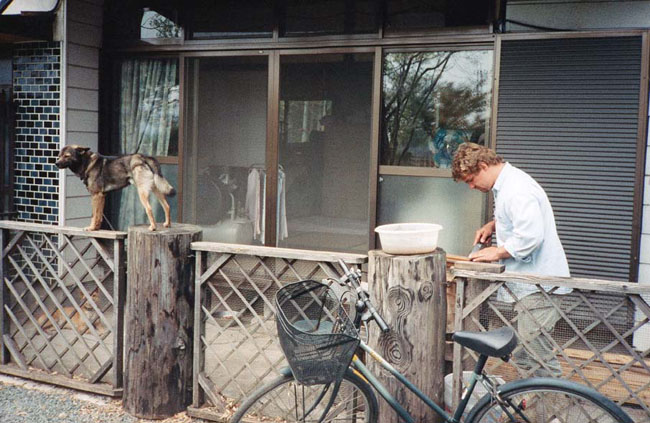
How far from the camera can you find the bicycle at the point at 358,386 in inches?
122

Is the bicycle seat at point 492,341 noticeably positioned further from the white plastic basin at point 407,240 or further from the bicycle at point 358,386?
the white plastic basin at point 407,240

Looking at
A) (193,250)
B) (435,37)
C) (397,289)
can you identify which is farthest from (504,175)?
(435,37)

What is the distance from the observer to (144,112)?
25.7 feet

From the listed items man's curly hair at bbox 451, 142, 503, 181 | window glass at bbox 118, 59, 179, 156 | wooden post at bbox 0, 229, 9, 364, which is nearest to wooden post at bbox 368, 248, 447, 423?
man's curly hair at bbox 451, 142, 503, 181

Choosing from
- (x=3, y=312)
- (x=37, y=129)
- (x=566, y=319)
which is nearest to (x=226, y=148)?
(x=37, y=129)

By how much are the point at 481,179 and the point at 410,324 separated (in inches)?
45.6

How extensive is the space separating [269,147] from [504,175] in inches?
133

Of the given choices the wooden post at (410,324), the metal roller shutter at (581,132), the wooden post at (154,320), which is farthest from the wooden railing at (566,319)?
the wooden post at (154,320)

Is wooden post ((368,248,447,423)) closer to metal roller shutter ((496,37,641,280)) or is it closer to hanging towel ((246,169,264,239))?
metal roller shutter ((496,37,641,280))

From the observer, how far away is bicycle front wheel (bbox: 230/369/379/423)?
3402 mm

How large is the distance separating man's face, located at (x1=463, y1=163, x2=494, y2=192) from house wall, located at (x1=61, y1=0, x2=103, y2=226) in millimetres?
4723

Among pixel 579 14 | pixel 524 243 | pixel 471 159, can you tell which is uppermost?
pixel 579 14

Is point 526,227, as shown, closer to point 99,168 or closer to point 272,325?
point 272,325

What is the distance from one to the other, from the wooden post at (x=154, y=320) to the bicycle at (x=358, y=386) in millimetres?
979
